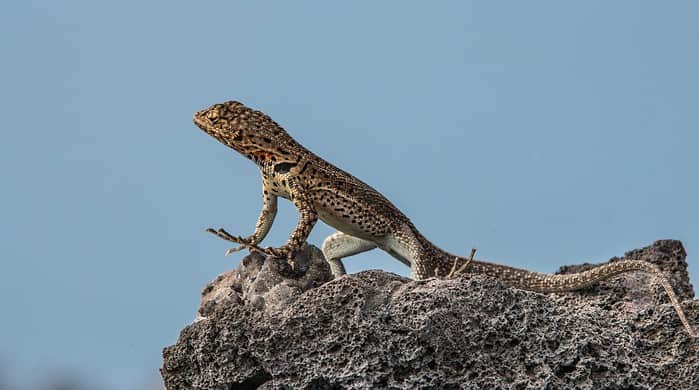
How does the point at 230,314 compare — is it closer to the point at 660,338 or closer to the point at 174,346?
the point at 174,346

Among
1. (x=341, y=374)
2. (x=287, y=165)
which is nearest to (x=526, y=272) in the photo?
(x=287, y=165)

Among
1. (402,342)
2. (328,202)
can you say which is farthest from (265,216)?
(402,342)

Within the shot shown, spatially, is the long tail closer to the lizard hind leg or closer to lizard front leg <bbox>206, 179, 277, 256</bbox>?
the lizard hind leg

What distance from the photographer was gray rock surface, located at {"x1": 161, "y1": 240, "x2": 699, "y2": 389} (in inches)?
237

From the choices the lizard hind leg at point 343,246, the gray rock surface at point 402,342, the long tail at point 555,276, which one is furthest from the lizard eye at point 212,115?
the long tail at point 555,276

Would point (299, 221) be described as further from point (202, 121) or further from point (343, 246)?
point (202, 121)

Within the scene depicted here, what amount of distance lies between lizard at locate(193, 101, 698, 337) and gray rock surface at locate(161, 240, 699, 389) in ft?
3.30

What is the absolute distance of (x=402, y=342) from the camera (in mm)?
6008

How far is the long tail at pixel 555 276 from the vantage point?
790 cm

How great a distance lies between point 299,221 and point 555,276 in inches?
89.3

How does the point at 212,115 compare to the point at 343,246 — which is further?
the point at 343,246

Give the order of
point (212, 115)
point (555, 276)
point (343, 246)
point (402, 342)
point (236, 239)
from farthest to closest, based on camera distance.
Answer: point (555, 276) < point (343, 246) < point (212, 115) < point (236, 239) < point (402, 342)

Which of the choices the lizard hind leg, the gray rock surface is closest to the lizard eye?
the lizard hind leg

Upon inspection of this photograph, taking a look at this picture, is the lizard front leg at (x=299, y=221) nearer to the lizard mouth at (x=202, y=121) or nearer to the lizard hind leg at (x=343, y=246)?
the lizard hind leg at (x=343, y=246)
